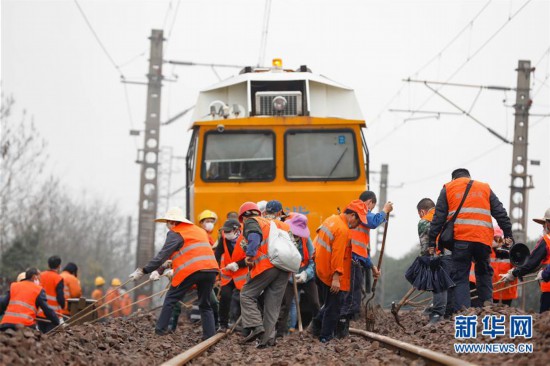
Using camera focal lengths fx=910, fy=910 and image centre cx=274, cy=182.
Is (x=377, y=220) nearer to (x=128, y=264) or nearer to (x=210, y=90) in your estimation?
(x=210, y=90)

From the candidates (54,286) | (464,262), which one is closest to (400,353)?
(464,262)

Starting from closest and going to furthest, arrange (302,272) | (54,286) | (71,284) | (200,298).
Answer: (200,298) → (302,272) → (54,286) → (71,284)

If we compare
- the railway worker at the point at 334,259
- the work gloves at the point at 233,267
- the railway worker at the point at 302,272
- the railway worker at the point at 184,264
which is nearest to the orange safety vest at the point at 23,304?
the railway worker at the point at 184,264

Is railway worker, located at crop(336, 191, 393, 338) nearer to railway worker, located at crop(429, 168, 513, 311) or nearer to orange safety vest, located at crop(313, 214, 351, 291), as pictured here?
orange safety vest, located at crop(313, 214, 351, 291)

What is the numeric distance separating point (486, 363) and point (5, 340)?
398 cm

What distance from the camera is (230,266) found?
12.0 m

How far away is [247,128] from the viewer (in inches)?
596

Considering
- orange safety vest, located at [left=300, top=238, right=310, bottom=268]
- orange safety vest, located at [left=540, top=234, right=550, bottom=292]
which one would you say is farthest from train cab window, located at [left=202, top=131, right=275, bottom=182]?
orange safety vest, located at [left=540, top=234, right=550, bottom=292]

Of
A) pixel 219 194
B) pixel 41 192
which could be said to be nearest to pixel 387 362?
pixel 219 194

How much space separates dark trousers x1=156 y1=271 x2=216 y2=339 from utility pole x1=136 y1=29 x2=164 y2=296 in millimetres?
17202

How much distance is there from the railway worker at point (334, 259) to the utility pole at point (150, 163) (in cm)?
1795

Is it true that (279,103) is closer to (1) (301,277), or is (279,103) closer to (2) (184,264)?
(1) (301,277)

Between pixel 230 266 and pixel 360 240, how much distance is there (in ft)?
5.77

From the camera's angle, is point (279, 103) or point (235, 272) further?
point (279, 103)
